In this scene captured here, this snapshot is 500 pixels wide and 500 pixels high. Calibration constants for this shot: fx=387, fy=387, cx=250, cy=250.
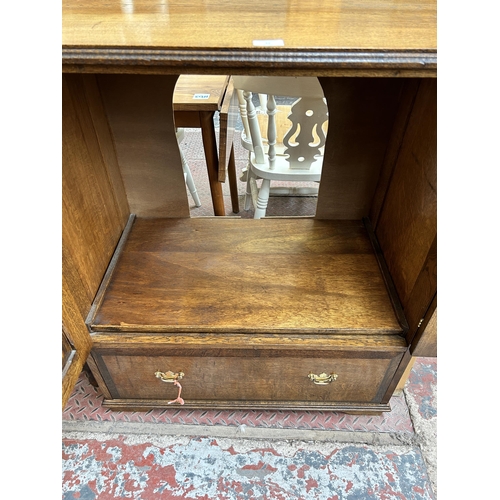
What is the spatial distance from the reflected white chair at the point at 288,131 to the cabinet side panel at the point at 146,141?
1.15ft

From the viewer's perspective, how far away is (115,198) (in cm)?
97

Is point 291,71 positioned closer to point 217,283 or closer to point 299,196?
point 217,283

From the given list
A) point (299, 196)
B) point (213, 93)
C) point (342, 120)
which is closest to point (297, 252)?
point (342, 120)

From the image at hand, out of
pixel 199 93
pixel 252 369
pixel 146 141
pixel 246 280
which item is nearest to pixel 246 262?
pixel 246 280

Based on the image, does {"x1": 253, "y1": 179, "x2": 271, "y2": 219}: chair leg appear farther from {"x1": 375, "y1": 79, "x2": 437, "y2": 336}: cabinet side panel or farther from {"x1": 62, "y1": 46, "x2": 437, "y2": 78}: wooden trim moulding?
{"x1": 62, "y1": 46, "x2": 437, "y2": 78}: wooden trim moulding

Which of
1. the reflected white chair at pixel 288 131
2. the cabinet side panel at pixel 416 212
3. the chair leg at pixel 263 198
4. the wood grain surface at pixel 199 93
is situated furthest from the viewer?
the chair leg at pixel 263 198

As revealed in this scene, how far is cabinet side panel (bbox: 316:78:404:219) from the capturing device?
2.76 feet

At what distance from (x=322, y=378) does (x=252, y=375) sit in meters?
0.16

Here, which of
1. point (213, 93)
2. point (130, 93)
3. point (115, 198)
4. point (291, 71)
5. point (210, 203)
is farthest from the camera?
point (210, 203)

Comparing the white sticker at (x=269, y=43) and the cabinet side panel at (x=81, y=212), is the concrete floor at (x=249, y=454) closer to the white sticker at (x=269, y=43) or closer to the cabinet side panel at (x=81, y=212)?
the cabinet side panel at (x=81, y=212)

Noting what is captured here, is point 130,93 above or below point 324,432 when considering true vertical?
above

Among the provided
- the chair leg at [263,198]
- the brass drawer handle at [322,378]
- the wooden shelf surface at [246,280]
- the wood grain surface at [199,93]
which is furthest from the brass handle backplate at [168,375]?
the wood grain surface at [199,93]

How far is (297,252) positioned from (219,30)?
1.89 feet

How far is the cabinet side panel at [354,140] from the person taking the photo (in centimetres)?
84
